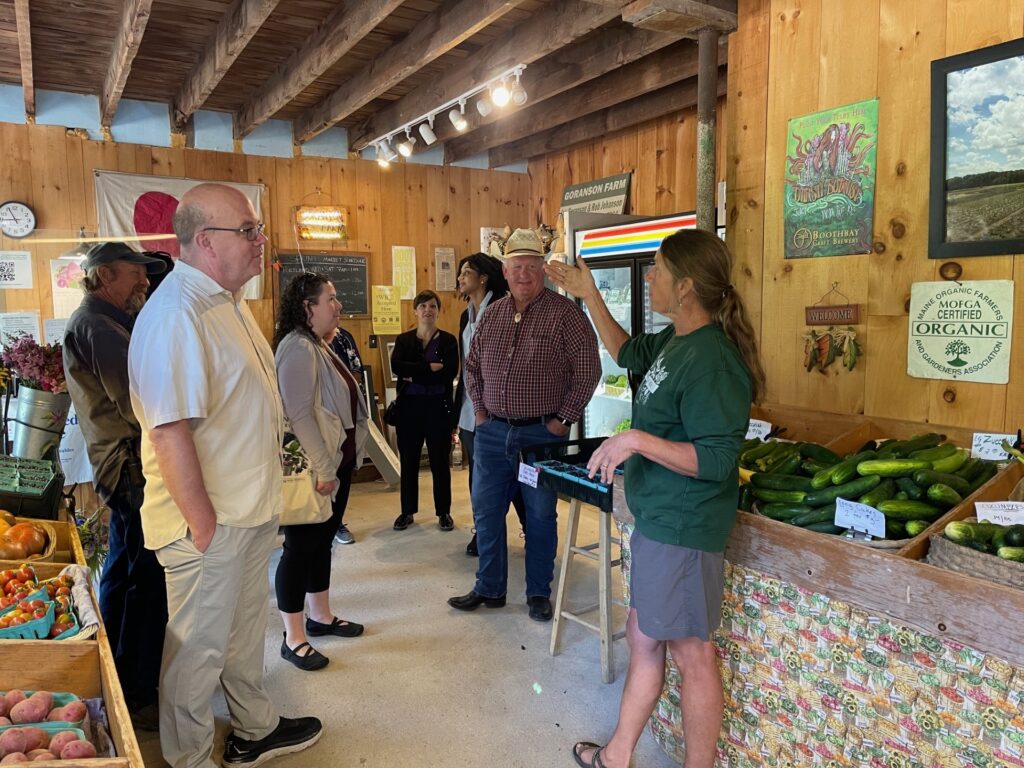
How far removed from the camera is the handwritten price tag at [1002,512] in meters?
1.60

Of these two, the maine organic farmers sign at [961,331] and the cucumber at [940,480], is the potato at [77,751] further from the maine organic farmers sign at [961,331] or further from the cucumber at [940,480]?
the maine organic farmers sign at [961,331]

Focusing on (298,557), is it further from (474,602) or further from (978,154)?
(978,154)

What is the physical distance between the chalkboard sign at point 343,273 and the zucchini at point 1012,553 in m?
4.90

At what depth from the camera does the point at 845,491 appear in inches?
71.7

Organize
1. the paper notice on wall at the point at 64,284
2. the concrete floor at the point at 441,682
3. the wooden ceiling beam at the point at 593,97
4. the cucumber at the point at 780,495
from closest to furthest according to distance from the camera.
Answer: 1. the cucumber at the point at 780,495
2. the concrete floor at the point at 441,682
3. the wooden ceiling beam at the point at 593,97
4. the paper notice on wall at the point at 64,284

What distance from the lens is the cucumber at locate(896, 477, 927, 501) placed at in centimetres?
177

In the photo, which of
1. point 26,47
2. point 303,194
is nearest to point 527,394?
point 26,47

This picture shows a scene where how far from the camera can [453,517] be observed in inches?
184

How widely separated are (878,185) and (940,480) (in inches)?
41.5

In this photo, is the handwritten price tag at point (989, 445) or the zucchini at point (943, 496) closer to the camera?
the zucchini at point (943, 496)

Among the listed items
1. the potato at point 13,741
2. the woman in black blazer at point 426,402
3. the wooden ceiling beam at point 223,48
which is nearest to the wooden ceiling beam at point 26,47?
the wooden ceiling beam at point 223,48

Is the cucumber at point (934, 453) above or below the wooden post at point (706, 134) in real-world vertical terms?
below

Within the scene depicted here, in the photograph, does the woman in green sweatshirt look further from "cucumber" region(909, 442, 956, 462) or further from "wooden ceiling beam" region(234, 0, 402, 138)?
"wooden ceiling beam" region(234, 0, 402, 138)

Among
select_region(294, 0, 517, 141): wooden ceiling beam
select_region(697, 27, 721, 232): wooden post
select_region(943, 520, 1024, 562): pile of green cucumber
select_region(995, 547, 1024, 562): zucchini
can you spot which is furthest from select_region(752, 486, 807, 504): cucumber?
select_region(294, 0, 517, 141): wooden ceiling beam
